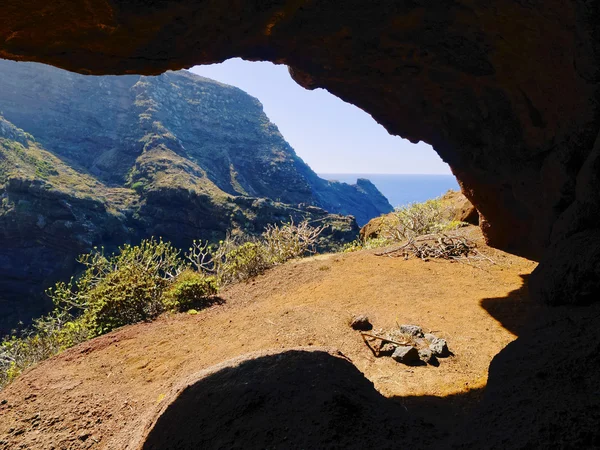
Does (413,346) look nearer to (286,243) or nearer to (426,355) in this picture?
(426,355)

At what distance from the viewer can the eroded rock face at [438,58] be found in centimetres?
350

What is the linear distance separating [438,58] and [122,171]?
85.0m

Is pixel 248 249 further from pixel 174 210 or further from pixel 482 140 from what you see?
pixel 174 210

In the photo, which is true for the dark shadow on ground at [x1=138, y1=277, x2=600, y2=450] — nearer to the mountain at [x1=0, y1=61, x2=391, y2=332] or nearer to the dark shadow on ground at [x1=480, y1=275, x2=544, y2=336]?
the dark shadow on ground at [x1=480, y1=275, x2=544, y2=336]

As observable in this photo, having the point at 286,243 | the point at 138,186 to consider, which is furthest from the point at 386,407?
the point at 138,186

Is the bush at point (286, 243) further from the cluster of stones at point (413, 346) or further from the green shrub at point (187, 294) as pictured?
the cluster of stones at point (413, 346)

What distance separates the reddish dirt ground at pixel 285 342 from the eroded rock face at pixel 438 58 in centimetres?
187

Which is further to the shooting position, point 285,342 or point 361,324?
point 361,324

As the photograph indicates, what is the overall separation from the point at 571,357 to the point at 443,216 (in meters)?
13.8

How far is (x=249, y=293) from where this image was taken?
9891 millimetres

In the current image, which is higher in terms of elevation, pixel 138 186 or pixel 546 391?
pixel 546 391

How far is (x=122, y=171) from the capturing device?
78.9m

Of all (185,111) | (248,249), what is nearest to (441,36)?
(248,249)

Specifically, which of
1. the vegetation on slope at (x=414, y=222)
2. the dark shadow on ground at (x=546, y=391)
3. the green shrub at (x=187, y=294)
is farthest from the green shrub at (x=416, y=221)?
the dark shadow on ground at (x=546, y=391)
